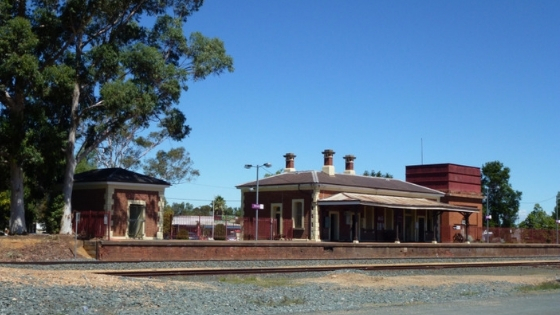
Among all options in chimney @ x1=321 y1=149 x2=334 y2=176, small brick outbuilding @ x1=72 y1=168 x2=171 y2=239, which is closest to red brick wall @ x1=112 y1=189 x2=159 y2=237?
small brick outbuilding @ x1=72 y1=168 x2=171 y2=239

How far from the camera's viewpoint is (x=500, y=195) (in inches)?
2911

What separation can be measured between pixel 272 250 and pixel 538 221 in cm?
5269

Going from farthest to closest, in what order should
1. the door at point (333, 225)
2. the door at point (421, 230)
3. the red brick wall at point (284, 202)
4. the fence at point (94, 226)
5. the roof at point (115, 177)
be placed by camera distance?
1. the door at point (421, 230)
2. the door at point (333, 225)
3. the red brick wall at point (284, 202)
4. the roof at point (115, 177)
5. the fence at point (94, 226)

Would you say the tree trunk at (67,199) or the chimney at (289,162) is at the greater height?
the chimney at (289,162)

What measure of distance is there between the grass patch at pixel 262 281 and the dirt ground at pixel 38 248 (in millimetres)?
9460

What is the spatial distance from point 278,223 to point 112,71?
17332 millimetres

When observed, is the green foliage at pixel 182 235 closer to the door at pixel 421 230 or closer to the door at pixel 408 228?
the door at pixel 408 228

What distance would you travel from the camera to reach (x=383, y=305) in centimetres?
1564

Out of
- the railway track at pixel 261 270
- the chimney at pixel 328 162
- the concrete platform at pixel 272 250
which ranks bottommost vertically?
the railway track at pixel 261 270

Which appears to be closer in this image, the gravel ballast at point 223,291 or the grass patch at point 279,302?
the gravel ballast at point 223,291

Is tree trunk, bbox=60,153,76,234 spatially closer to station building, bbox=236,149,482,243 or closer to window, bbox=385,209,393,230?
station building, bbox=236,149,482,243

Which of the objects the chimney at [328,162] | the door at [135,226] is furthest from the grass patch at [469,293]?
the chimney at [328,162]

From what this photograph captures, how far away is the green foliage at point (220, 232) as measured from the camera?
137ft

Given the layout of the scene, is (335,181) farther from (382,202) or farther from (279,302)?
(279,302)
